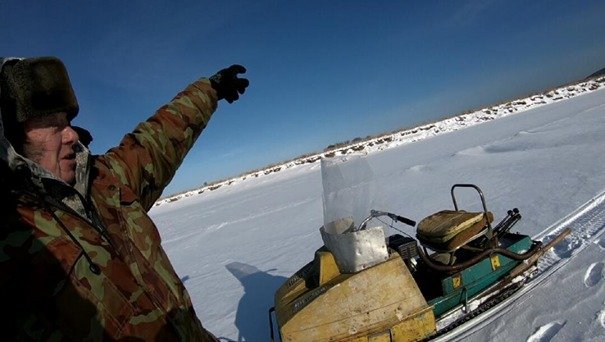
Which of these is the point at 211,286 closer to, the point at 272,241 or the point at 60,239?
the point at 272,241

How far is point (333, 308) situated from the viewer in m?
2.73

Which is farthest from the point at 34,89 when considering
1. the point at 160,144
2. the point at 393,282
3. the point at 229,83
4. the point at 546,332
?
the point at 546,332

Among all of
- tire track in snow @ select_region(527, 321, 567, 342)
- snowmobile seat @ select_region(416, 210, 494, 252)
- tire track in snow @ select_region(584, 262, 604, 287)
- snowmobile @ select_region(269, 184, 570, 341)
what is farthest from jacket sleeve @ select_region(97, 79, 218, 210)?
tire track in snow @ select_region(584, 262, 604, 287)

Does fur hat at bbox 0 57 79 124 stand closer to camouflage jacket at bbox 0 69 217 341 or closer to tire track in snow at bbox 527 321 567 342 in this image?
camouflage jacket at bbox 0 69 217 341

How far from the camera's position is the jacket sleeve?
1683 millimetres

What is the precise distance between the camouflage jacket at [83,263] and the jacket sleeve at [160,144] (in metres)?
0.08

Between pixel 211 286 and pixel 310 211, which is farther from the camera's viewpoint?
pixel 310 211

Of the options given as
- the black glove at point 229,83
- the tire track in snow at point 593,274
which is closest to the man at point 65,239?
the black glove at point 229,83

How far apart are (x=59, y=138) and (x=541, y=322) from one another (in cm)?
354

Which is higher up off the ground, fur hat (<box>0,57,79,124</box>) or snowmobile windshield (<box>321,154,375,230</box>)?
fur hat (<box>0,57,79,124</box>)

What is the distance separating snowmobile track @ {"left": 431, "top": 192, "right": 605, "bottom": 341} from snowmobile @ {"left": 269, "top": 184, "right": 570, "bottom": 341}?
52 mm

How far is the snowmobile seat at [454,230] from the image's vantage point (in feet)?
10.8

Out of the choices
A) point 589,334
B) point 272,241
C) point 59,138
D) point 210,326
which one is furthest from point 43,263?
point 272,241

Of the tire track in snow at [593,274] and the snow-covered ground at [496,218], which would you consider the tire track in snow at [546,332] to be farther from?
the tire track in snow at [593,274]
